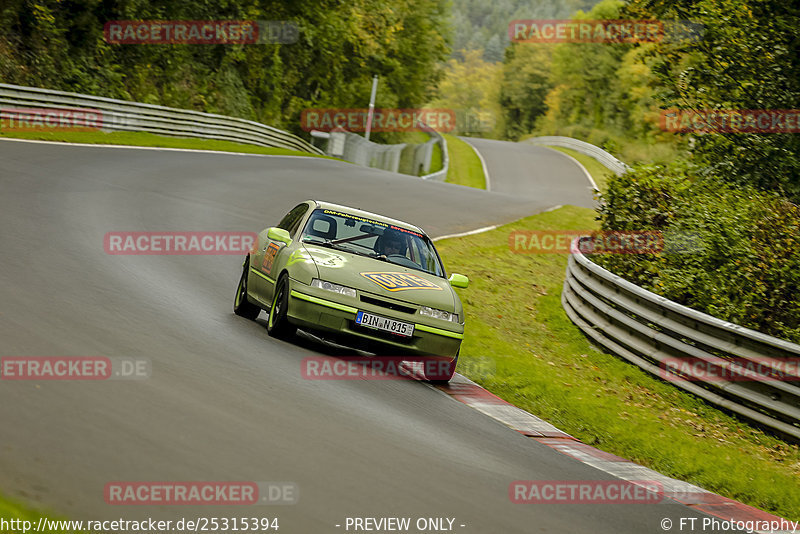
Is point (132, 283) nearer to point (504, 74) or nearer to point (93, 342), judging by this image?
point (93, 342)

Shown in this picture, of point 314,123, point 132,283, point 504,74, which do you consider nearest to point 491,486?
point 132,283

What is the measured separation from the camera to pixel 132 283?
11023mm

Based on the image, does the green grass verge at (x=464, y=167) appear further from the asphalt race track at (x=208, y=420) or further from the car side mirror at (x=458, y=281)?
the car side mirror at (x=458, y=281)

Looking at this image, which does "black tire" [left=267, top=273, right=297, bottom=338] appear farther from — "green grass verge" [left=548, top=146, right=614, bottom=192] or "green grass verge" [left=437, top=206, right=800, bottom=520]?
"green grass verge" [left=548, top=146, right=614, bottom=192]

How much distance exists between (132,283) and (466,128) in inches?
5330

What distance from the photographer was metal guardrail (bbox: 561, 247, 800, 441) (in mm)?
10336

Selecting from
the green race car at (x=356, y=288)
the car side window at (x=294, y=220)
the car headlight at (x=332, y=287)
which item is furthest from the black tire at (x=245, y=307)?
the car headlight at (x=332, y=287)

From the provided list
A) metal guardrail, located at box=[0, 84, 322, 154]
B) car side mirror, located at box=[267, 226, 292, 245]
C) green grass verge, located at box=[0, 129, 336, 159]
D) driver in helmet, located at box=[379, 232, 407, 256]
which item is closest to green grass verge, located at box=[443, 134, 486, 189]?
metal guardrail, located at box=[0, 84, 322, 154]

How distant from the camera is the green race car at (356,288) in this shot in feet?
30.7

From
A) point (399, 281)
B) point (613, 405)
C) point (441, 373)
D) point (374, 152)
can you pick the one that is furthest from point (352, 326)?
point (374, 152)

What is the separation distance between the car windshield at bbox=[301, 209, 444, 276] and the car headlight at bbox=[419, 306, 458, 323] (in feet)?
3.30

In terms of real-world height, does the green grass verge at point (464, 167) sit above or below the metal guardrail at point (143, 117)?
below

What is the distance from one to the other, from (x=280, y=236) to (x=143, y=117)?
26405 millimetres

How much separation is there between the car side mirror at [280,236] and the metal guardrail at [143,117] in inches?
732
